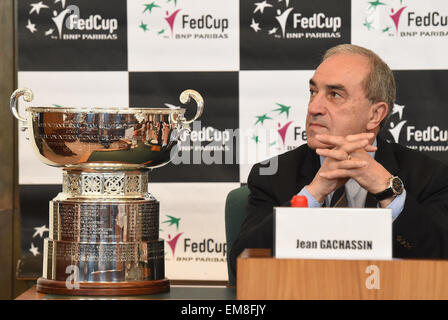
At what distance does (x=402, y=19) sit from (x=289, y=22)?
0.49m

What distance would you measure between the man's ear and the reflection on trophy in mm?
698

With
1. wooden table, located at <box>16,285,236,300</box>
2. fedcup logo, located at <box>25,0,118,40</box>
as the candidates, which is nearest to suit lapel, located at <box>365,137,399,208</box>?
wooden table, located at <box>16,285,236,300</box>

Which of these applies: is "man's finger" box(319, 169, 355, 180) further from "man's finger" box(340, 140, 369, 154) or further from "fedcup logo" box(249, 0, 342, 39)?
"fedcup logo" box(249, 0, 342, 39)

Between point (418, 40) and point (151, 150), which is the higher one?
point (418, 40)

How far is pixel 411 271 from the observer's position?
1255 millimetres

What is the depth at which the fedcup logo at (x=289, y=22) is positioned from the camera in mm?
3121

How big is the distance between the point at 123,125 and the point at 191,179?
1.35 metres

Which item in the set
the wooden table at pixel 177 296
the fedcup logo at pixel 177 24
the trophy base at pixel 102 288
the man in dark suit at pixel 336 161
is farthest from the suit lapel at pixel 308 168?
the fedcup logo at pixel 177 24

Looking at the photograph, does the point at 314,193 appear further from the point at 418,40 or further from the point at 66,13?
the point at 66,13

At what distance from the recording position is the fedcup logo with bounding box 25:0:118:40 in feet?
10.4

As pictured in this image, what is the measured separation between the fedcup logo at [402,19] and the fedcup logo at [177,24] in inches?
25.0

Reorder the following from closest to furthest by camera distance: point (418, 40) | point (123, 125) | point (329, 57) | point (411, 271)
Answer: point (411, 271), point (123, 125), point (329, 57), point (418, 40)
